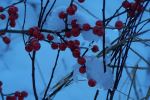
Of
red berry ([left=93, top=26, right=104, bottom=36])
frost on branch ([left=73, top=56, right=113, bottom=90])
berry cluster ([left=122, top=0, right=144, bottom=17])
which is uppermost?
berry cluster ([left=122, top=0, right=144, bottom=17])

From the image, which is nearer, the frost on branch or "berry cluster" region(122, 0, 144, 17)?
"berry cluster" region(122, 0, 144, 17)

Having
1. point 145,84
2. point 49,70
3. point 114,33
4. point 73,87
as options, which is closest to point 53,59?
point 49,70

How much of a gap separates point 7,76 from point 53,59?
29cm

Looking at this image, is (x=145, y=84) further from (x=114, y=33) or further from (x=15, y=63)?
(x=15, y=63)

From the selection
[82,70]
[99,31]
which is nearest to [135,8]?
[99,31]

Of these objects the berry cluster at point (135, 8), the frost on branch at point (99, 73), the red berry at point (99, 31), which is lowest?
the frost on branch at point (99, 73)

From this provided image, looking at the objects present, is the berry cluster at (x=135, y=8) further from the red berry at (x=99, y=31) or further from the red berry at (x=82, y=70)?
the red berry at (x=82, y=70)

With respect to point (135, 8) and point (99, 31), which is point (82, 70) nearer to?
point (99, 31)

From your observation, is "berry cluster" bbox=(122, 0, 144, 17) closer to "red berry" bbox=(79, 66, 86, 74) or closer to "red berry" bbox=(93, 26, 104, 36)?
"red berry" bbox=(93, 26, 104, 36)

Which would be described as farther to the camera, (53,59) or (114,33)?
(114,33)

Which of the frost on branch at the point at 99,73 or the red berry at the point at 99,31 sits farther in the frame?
the frost on branch at the point at 99,73

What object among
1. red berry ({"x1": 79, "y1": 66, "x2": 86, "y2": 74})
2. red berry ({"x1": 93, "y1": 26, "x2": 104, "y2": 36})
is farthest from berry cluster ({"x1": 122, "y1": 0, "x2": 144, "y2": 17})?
red berry ({"x1": 79, "y1": 66, "x2": 86, "y2": 74})

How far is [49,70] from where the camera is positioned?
1939 millimetres

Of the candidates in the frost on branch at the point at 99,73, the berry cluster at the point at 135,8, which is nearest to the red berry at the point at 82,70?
the frost on branch at the point at 99,73
